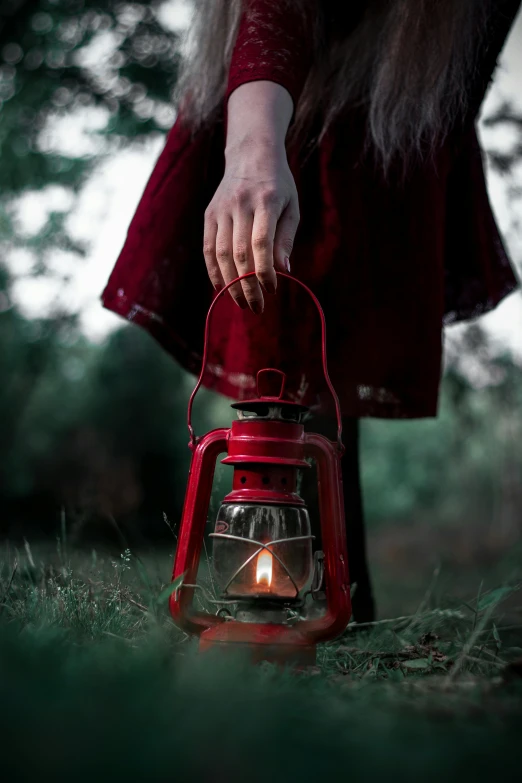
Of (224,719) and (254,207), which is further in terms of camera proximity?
(254,207)

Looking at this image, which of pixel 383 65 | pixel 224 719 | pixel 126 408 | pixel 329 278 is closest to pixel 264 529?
pixel 224 719

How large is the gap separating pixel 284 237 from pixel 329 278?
433 mm

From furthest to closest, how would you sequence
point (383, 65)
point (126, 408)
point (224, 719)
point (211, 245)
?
point (126, 408) → point (383, 65) → point (211, 245) → point (224, 719)

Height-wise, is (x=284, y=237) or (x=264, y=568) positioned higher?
(x=284, y=237)

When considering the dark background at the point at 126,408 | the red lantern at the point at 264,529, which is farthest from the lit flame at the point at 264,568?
the dark background at the point at 126,408

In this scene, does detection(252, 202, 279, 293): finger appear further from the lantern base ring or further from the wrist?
the lantern base ring

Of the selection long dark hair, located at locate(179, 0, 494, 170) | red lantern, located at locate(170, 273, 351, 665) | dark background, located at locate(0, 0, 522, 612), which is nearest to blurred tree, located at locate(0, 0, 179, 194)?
dark background, located at locate(0, 0, 522, 612)

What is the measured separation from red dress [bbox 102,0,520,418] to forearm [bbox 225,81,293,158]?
0.98 ft

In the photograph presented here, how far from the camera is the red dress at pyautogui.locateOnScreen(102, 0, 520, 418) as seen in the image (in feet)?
4.91

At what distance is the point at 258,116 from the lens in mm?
1169

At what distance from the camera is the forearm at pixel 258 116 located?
1.14m

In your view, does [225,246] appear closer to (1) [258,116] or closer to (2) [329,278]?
(1) [258,116]

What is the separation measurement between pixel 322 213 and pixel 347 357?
359 mm

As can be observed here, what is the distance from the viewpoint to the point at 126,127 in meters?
4.30
